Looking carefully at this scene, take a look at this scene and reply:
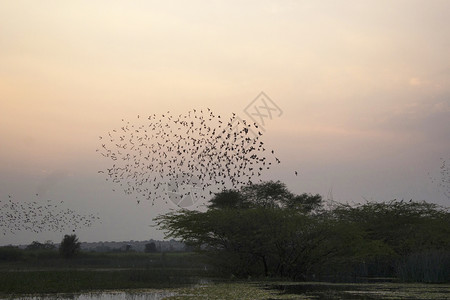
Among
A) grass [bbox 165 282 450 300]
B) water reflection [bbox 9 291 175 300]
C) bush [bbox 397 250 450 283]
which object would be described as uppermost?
bush [bbox 397 250 450 283]

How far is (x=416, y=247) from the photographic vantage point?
39281 mm

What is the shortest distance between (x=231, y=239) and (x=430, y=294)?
13.5 m

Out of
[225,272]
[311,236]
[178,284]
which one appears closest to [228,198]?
[225,272]

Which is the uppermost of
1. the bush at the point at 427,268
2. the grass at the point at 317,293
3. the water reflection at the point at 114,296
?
the bush at the point at 427,268

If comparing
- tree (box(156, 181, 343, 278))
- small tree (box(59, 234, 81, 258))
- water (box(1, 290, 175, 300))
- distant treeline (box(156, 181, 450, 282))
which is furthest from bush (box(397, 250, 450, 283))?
small tree (box(59, 234, 81, 258))

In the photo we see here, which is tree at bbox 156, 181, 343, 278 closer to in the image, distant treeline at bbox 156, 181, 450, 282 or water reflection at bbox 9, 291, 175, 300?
distant treeline at bbox 156, 181, 450, 282

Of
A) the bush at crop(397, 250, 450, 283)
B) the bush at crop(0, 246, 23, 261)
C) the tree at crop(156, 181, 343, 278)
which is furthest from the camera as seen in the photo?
the bush at crop(0, 246, 23, 261)

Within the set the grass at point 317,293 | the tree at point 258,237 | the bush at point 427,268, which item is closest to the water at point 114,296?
the grass at point 317,293

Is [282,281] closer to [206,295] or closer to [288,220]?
[288,220]

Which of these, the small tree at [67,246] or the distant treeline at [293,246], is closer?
the distant treeline at [293,246]

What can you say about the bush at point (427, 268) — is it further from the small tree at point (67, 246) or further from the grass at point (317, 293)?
the small tree at point (67, 246)

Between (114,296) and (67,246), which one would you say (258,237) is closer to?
(114,296)

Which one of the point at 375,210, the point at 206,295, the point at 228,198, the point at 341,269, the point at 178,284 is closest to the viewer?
the point at 206,295

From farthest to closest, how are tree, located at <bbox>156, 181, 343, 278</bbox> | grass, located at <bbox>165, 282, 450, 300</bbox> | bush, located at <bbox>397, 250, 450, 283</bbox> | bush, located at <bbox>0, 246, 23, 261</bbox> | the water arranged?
1. bush, located at <bbox>0, 246, 23, 261</bbox>
2. tree, located at <bbox>156, 181, 343, 278</bbox>
3. bush, located at <bbox>397, 250, 450, 283</bbox>
4. the water
5. grass, located at <bbox>165, 282, 450, 300</bbox>
